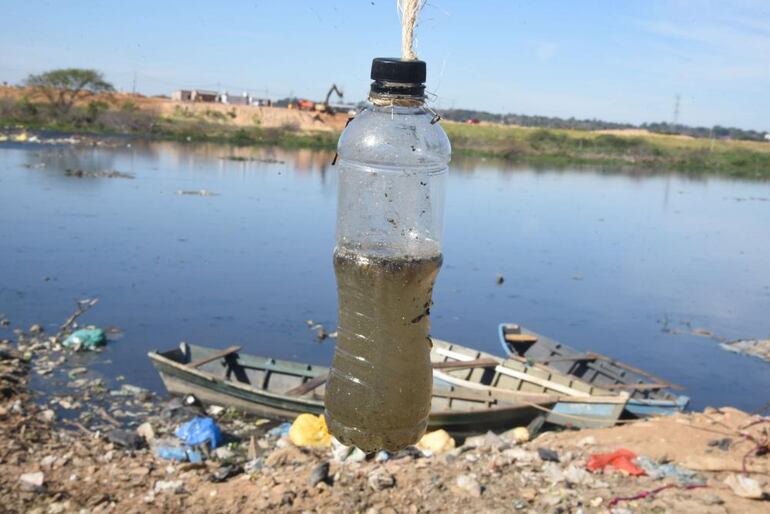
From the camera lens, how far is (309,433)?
9242mm

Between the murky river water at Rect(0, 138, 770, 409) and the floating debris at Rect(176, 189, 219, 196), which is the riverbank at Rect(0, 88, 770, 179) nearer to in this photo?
the murky river water at Rect(0, 138, 770, 409)

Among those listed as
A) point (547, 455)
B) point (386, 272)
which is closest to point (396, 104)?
point (386, 272)

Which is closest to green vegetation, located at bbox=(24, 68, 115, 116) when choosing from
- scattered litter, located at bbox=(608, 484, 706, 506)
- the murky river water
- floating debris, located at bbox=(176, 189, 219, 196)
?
the murky river water

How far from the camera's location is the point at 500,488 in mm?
7672

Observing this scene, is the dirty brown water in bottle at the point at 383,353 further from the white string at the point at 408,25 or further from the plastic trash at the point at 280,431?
the plastic trash at the point at 280,431

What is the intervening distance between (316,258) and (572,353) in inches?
394

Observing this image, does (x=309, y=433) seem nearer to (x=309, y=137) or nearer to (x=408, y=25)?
(x=408, y=25)

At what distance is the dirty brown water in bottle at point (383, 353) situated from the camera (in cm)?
195

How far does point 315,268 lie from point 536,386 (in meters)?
10.0

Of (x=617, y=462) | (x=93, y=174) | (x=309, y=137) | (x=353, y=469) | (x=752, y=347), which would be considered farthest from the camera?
(x=309, y=137)

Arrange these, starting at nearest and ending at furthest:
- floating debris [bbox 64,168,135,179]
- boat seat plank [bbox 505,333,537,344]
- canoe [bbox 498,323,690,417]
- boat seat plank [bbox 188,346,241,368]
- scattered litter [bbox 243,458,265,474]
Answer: scattered litter [bbox 243,458,265,474] < boat seat plank [bbox 188,346,241,368] < canoe [bbox 498,323,690,417] < boat seat plank [bbox 505,333,537,344] < floating debris [bbox 64,168,135,179]

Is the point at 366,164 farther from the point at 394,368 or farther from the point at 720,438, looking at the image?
the point at 720,438

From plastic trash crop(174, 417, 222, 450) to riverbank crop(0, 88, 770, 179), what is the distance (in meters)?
54.0

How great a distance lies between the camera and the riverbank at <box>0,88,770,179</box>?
6141cm
